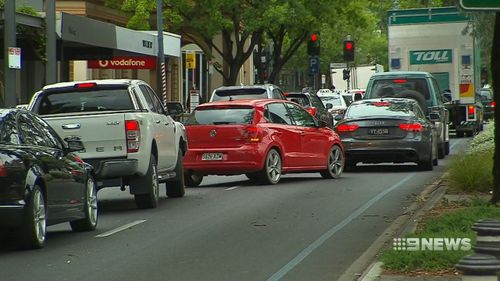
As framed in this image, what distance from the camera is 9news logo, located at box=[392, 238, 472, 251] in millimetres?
9570

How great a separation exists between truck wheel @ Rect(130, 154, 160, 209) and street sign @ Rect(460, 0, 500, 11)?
711cm

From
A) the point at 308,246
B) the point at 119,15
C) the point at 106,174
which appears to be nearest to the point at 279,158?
the point at 106,174

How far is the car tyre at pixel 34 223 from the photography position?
36.7ft

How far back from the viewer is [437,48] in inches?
1253

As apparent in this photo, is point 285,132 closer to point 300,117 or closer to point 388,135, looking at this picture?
point 300,117

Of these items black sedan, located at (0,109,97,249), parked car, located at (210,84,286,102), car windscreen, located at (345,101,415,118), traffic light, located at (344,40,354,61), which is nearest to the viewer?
black sedan, located at (0,109,97,249)

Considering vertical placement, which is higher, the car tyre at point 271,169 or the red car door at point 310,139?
the red car door at point 310,139

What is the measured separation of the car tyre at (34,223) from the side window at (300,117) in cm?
931

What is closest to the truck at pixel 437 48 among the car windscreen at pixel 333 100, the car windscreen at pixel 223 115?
the car windscreen at pixel 333 100

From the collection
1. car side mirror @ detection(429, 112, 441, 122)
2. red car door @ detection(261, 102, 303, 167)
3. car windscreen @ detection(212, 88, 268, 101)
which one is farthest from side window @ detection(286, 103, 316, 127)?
car windscreen @ detection(212, 88, 268, 101)

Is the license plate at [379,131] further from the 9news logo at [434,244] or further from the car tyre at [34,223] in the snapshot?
the 9news logo at [434,244]

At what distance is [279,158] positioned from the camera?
19781mm

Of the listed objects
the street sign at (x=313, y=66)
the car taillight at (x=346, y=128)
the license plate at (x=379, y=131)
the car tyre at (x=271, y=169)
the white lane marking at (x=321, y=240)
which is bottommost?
the white lane marking at (x=321, y=240)

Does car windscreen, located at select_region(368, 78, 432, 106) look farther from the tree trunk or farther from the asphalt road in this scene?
the tree trunk
